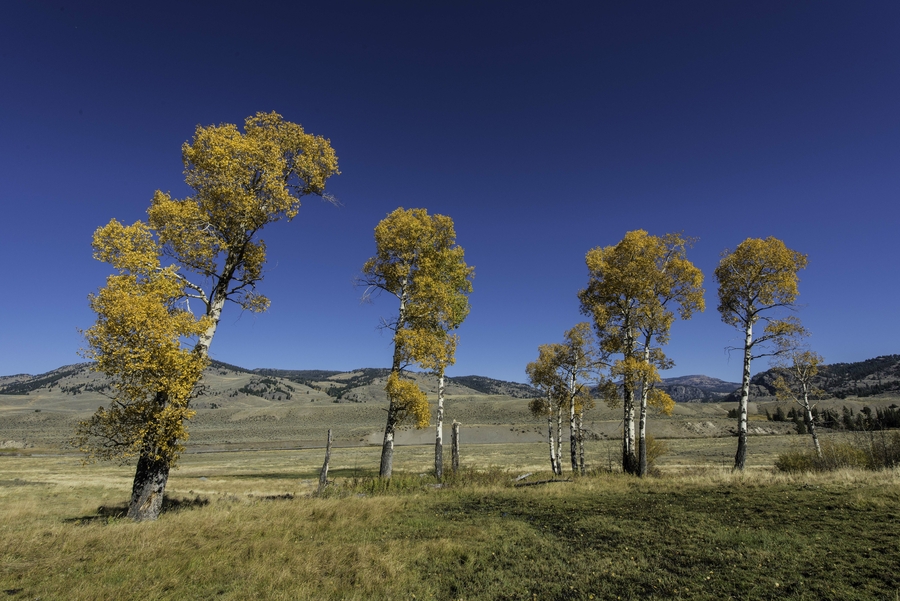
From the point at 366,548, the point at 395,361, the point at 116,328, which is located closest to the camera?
the point at 366,548

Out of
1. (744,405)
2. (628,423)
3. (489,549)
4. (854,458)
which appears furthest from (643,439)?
(489,549)

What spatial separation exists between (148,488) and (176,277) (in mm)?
6122

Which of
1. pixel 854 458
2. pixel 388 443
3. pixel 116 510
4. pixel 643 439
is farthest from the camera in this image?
pixel 854 458

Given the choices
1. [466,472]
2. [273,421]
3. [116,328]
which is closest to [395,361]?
[466,472]

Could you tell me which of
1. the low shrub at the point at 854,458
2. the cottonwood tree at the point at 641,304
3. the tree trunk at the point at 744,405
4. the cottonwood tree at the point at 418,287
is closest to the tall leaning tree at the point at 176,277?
the cottonwood tree at the point at 418,287

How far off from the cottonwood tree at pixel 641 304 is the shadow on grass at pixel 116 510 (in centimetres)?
1803

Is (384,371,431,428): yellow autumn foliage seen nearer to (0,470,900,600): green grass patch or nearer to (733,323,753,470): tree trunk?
(0,470,900,600): green grass patch

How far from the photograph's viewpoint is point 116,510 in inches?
520

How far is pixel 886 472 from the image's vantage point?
14.4m

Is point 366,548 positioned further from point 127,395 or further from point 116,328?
point 116,328

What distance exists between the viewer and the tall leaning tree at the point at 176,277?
33.6 ft

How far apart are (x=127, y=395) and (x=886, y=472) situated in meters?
24.9

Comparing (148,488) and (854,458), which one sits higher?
(148,488)

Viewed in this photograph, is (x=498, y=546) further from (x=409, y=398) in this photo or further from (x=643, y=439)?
(x=643, y=439)
